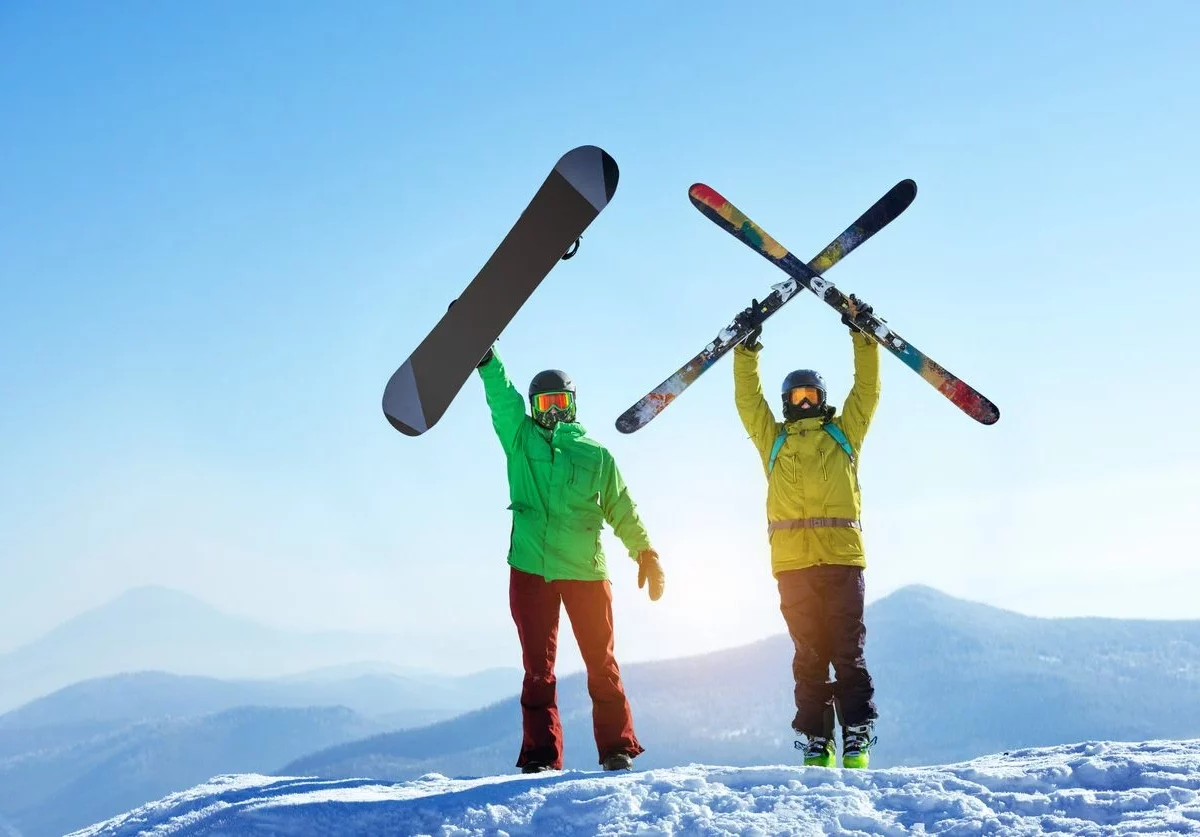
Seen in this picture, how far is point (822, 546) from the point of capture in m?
6.92

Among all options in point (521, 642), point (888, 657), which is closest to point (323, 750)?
Result: point (888, 657)

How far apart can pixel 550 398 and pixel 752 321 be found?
1.84 meters

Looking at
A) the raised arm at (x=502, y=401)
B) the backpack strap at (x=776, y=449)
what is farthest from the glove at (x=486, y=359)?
the backpack strap at (x=776, y=449)

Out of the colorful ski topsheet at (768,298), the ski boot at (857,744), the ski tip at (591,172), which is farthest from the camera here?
the colorful ski topsheet at (768,298)

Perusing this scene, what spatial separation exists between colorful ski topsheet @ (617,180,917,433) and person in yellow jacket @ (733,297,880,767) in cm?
94

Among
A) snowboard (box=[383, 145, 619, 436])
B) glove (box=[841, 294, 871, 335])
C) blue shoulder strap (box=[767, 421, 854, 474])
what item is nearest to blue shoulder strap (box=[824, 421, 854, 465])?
blue shoulder strap (box=[767, 421, 854, 474])

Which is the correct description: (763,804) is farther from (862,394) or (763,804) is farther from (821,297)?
(821,297)

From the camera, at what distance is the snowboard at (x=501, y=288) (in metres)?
7.50

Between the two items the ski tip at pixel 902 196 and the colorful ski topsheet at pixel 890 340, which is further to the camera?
the ski tip at pixel 902 196

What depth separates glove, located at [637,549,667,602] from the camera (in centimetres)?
758

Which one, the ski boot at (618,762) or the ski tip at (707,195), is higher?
the ski tip at (707,195)

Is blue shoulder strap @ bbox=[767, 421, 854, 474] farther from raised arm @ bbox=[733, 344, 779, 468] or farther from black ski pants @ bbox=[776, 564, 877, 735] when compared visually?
black ski pants @ bbox=[776, 564, 877, 735]

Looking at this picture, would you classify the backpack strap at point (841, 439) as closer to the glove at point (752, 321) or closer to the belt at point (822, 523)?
the belt at point (822, 523)

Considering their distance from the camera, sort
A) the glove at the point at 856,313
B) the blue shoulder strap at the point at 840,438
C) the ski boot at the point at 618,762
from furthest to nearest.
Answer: the glove at the point at 856,313 → the blue shoulder strap at the point at 840,438 → the ski boot at the point at 618,762
